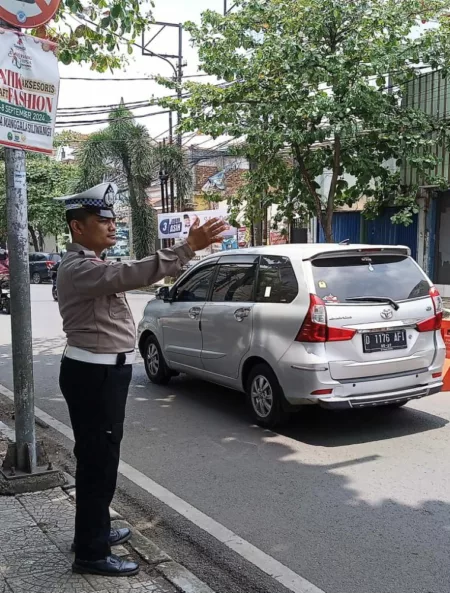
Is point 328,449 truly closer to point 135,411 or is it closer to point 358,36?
point 135,411

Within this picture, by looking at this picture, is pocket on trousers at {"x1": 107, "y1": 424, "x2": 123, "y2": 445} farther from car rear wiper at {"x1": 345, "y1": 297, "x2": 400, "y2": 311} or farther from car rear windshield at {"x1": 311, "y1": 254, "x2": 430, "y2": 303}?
car rear wiper at {"x1": 345, "y1": 297, "x2": 400, "y2": 311}

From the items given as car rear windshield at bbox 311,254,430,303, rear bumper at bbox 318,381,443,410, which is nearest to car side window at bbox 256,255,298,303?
car rear windshield at bbox 311,254,430,303

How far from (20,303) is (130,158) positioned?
20.5m

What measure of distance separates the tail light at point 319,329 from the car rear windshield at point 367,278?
0.38 ft

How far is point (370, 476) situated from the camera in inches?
185

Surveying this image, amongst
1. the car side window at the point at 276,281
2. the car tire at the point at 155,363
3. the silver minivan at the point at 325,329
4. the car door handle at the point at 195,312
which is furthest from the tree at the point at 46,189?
the car side window at the point at 276,281

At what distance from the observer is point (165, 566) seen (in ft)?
10.7

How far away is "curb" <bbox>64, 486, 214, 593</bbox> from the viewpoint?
10.1ft

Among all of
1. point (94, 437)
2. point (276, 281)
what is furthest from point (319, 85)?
point (94, 437)

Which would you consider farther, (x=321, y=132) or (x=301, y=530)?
(x=321, y=132)

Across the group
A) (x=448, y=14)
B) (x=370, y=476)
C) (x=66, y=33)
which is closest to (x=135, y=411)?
(x=370, y=476)

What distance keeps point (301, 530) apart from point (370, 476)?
41.1 inches

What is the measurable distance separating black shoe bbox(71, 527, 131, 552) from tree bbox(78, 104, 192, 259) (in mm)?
20872

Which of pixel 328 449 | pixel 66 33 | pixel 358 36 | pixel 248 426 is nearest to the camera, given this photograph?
pixel 328 449
